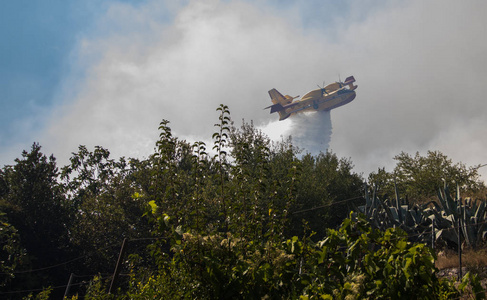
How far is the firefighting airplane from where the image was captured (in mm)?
156000

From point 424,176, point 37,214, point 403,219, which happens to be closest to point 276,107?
point 424,176

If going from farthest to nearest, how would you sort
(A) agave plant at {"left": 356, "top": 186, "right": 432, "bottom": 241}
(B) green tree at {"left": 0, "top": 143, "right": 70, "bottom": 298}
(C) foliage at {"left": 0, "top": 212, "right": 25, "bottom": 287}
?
(B) green tree at {"left": 0, "top": 143, "right": 70, "bottom": 298} → (C) foliage at {"left": 0, "top": 212, "right": 25, "bottom": 287} → (A) agave plant at {"left": 356, "top": 186, "right": 432, "bottom": 241}

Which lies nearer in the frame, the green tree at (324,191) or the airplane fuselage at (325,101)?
the green tree at (324,191)

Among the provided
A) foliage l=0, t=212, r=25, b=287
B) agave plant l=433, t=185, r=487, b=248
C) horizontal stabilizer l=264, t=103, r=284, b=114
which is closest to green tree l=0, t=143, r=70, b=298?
foliage l=0, t=212, r=25, b=287

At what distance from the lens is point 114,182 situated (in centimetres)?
4009

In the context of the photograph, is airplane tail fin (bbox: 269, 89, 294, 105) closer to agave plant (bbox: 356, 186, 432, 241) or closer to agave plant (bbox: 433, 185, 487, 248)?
agave plant (bbox: 356, 186, 432, 241)

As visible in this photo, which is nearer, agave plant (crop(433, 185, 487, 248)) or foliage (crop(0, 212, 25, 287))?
agave plant (crop(433, 185, 487, 248))

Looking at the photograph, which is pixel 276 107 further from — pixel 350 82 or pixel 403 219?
pixel 403 219

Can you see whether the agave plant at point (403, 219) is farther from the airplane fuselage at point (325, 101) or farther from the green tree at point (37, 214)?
the airplane fuselage at point (325, 101)

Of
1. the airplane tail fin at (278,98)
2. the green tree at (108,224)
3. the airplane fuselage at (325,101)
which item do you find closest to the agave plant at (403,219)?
the green tree at (108,224)

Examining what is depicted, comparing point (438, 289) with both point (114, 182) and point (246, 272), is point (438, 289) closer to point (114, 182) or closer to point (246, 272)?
point (246, 272)

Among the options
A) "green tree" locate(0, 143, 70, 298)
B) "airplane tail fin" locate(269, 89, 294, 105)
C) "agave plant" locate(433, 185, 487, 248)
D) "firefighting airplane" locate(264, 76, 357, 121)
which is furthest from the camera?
"airplane tail fin" locate(269, 89, 294, 105)

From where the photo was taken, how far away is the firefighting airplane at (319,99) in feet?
512

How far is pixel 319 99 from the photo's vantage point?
159875mm
